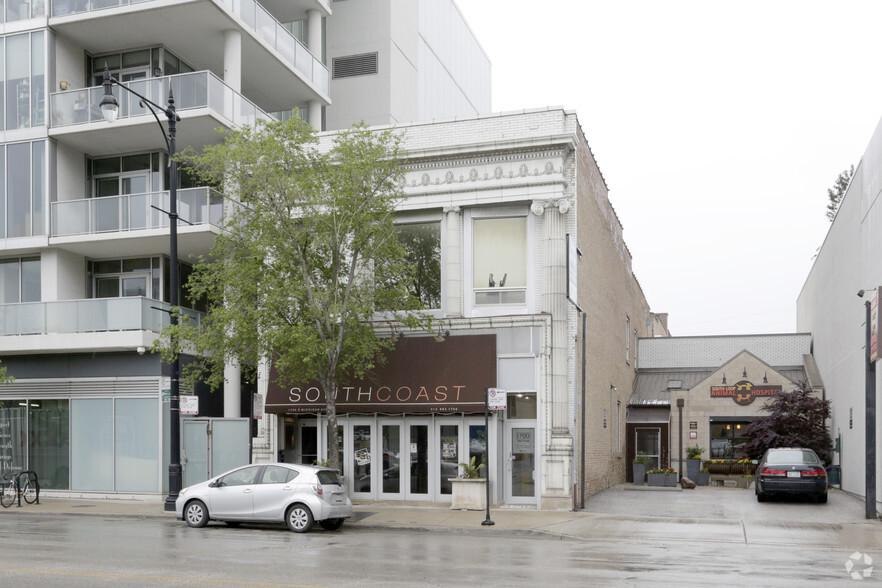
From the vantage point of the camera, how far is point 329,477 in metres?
18.9

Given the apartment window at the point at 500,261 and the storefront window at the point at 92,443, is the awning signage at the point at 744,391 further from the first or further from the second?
the storefront window at the point at 92,443

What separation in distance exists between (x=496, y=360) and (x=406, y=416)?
117 inches

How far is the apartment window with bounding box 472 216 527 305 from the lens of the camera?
23.7 meters

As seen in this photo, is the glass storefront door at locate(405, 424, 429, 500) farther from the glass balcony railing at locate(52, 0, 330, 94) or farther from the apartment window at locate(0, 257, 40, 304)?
the glass balcony railing at locate(52, 0, 330, 94)

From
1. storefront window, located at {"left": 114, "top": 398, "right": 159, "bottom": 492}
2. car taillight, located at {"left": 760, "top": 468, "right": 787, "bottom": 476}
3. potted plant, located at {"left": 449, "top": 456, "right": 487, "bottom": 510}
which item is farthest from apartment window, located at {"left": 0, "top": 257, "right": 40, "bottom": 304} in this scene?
car taillight, located at {"left": 760, "top": 468, "right": 787, "bottom": 476}

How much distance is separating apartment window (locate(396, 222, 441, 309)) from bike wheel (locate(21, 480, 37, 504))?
12.1 meters

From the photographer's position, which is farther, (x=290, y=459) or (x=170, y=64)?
(x=170, y=64)

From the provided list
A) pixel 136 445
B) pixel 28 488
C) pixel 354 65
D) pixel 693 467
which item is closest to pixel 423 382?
pixel 136 445

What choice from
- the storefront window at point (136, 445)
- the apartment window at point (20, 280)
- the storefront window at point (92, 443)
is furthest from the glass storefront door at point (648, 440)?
the apartment window at point (20, 280)

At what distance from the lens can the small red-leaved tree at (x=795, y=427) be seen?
111 feet

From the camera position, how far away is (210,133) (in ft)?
93.8

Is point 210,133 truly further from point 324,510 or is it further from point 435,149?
point 324,510

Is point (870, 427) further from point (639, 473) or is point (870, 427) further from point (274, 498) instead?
point (639, 473)

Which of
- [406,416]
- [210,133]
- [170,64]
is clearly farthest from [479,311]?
[170,64]
